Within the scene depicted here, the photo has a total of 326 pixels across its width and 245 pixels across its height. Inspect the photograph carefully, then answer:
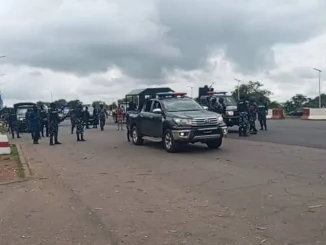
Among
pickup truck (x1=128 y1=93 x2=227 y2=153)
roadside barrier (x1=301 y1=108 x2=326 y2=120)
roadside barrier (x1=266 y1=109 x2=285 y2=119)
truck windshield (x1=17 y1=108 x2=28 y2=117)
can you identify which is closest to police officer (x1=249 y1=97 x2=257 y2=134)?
pickup truck (x1=128 y1=93 x2=227 y2=153)

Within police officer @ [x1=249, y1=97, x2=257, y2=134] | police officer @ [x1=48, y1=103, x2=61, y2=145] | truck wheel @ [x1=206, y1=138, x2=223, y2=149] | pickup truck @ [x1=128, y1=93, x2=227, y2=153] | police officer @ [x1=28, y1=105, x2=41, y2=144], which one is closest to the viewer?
pickup truck @ [x1=128, y1=93, x2=227, y2=153]

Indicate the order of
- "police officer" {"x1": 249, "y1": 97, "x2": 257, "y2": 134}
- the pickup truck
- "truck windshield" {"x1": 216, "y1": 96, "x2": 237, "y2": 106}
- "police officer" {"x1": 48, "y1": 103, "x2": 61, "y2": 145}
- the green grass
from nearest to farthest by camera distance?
the green grass → the pickup truck → "police officer" {"x1": 48, "y1": 103, "x2": 61, "y2": 145} → "police officer" {"x1": 249, "y1": 97, "x2": 257, "y2": 134} → "truck windshield" {"x1": 216, "y1": 96, "x2": 237, "y2": 106}

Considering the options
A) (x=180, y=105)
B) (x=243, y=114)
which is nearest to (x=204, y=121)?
(x=180, y=105)

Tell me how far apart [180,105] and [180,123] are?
5.37 feet

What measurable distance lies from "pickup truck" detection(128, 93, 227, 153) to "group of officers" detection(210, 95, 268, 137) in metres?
4.42

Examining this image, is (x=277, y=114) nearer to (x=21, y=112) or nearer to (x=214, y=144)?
(x=21, y=112)

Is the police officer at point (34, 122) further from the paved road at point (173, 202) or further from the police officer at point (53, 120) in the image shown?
the paved road at point (173, 202)

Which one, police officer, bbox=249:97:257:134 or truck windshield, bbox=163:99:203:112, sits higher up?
truck windshield, bbox=163:99:203:112

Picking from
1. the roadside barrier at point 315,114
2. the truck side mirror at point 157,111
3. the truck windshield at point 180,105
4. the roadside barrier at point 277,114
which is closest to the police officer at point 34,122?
the truck side mirror at point 157,111

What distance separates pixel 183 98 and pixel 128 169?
603 centimetres

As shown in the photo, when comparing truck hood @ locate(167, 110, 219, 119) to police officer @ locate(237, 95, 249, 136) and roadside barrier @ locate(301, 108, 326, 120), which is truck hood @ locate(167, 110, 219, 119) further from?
roadside barrier @ locate(301, 108, 326, 120)

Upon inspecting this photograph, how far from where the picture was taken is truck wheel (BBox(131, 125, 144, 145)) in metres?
20.3

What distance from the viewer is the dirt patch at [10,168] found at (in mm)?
12352

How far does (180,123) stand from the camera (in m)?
16.3
